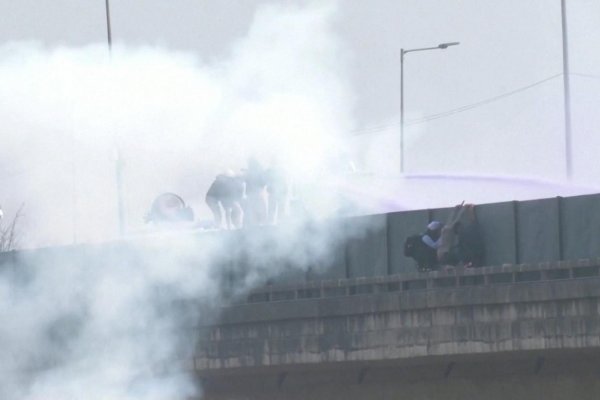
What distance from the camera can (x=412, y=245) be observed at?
42250 millimetres

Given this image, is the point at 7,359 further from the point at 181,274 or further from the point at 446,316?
the point at 446,316

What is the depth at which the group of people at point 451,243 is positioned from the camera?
41500mm

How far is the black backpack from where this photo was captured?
42.2m

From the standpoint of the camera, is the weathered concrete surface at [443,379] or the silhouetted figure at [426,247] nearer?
the weathered concrete surface at [443,379]

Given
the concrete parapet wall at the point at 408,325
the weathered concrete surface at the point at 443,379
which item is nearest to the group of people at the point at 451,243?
the concrete parapet wall at the point at 408,325

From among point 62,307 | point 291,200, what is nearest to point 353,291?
point 291,200

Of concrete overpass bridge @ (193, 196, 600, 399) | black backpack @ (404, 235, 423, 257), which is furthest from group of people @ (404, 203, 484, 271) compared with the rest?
concrete overpass bridge @ (193, 196, 600, 399)

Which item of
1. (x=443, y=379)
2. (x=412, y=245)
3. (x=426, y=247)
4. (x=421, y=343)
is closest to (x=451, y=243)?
(x=426, y=247)

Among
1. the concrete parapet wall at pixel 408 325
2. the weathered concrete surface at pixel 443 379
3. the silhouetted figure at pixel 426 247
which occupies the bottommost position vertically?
the weathered concrete surface at pixel 443 379

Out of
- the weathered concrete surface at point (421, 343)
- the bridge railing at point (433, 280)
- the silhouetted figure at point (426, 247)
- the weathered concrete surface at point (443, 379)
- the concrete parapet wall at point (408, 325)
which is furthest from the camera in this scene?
the silhouetted figure at point (426, 247)

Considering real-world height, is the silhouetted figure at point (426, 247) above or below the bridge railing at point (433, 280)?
above

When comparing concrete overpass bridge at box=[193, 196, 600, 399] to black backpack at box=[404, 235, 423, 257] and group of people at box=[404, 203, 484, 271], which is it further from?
black backpack at box=[404, 235, 423, 257]

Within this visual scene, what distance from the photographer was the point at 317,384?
140 ft

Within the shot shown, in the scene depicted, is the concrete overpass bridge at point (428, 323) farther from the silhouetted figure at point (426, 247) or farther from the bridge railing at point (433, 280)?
the silhouetted figure at point (426, 247)
